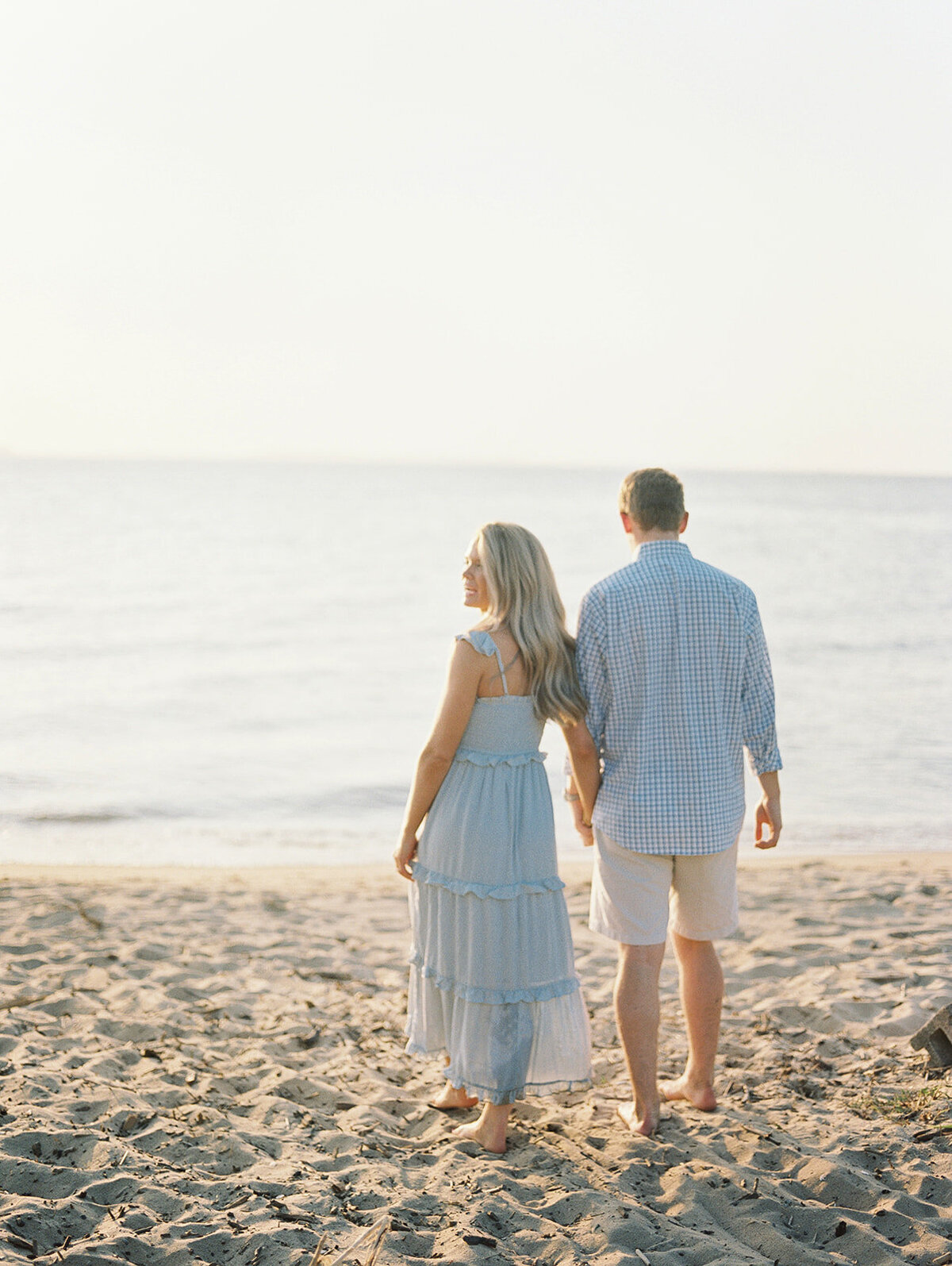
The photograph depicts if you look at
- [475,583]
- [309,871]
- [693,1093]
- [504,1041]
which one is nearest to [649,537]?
[475,583]

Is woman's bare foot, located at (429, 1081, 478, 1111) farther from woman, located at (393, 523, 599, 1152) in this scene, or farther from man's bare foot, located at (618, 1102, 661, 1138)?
man's bare foot, located at (618, 1102, 661, 1138)

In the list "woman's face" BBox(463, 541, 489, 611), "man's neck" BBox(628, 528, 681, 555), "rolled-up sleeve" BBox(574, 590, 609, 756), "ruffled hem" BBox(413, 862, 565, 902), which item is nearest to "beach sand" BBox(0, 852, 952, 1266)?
"ruffled hem" BBox(413, 862, 565, 902)

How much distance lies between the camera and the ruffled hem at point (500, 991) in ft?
10.9

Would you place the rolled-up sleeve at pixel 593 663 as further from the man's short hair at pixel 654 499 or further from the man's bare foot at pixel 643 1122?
the man's bare foot at pixel 643 1122

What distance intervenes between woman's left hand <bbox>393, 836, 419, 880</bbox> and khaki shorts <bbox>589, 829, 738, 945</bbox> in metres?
0.58

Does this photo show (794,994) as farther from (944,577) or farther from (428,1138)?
(944,577)

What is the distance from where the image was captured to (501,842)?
3.33m

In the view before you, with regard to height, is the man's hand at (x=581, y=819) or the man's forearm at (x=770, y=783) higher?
the man's forearm at (x=770, y=783)

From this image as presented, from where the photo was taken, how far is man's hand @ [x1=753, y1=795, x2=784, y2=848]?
352cm

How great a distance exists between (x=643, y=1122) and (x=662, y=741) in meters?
1.23

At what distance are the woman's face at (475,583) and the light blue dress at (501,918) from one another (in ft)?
0.60

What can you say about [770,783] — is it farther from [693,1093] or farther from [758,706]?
[693,1093]

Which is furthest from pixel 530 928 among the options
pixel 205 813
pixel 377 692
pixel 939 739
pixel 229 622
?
pixel 229 622

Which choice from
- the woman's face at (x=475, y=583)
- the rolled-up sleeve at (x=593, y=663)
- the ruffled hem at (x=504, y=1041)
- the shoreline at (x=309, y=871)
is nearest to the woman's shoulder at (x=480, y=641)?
the woman's face at (x=475, y=583)
